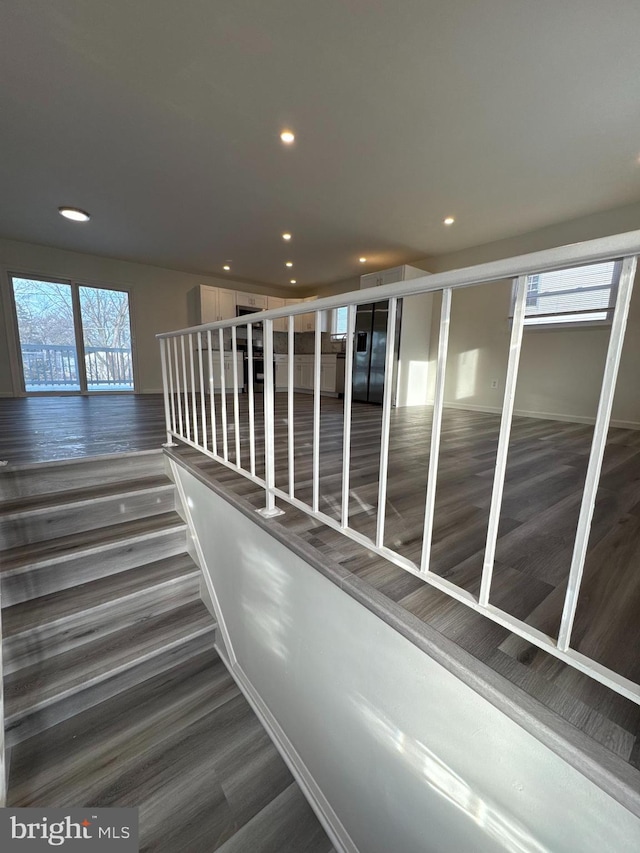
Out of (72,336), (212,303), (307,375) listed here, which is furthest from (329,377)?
(72,336)

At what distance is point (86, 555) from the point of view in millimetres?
1750

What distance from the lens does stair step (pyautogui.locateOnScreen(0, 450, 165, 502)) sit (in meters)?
1.85

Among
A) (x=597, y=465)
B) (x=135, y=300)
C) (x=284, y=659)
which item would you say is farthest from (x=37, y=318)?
(x=597, y=465)

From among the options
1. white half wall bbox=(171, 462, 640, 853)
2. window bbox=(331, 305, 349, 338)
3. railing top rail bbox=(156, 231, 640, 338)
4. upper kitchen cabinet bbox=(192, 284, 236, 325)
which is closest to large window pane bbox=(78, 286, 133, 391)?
upper kitchen cabinet bbox=(192, 284, 236, 325)

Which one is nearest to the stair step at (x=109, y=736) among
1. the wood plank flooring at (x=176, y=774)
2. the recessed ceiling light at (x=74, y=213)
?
the wood plank flooring at (x=176, y=774)

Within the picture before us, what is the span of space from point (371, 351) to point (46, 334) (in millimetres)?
5159

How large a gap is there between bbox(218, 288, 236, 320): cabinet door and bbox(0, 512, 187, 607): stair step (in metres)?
5.07

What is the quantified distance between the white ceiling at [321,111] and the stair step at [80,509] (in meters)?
2.45

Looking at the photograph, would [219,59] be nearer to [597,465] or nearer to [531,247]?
[597,465]

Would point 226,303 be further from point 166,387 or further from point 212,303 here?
point 166,387

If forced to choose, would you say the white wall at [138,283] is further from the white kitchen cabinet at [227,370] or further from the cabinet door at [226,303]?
the white kitchen cabinet at [227,370]

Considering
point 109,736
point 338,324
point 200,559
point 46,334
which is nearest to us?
point 109,736

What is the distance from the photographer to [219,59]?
191cm

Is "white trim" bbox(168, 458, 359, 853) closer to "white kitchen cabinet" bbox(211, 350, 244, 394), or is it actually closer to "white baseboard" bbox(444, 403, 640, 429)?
"white baseboard" bbox(444, 403, 640, 429)
